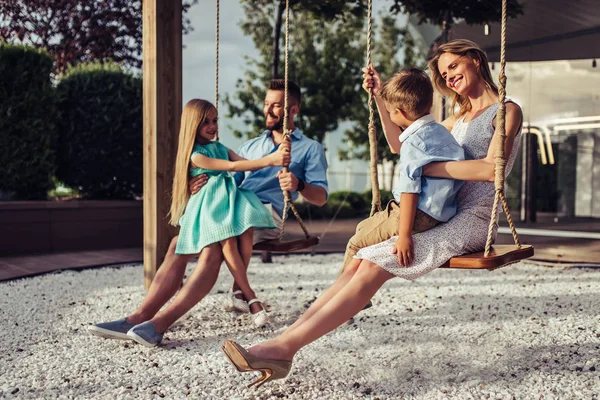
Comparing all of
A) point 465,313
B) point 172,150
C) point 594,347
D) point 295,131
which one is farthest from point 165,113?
point 594,347

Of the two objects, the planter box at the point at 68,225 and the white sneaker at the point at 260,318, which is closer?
the white sneaker at the point at 260,318

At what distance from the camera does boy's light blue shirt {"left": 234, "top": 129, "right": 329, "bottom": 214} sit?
11.8 ft

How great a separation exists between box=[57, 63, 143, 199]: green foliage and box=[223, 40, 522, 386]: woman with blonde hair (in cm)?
523

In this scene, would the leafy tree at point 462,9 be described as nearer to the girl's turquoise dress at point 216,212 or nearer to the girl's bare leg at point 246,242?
the girl's turquoise dress at point 216,212

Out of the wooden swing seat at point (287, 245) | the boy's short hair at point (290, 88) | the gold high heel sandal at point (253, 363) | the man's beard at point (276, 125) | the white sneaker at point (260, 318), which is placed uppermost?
the boy's short hair at point (290, 88)

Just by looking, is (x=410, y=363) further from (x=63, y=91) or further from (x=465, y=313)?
(x=63, y=91)

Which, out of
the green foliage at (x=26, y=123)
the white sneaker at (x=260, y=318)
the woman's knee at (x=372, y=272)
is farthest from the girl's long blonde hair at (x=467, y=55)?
the green foliage at (x=26, y=123)

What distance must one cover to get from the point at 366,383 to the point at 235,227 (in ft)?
3.52

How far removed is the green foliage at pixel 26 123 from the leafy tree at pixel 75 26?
5.48 meters

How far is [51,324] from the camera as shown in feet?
12.0

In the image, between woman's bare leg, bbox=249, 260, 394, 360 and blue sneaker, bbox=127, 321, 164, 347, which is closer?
woman's bare leg, bbox=249, 260, 394, 360

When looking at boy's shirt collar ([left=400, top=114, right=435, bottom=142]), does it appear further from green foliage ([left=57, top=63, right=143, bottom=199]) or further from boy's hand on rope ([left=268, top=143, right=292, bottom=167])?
green foliage ([left=57, top=63, right=143, bottom=199])

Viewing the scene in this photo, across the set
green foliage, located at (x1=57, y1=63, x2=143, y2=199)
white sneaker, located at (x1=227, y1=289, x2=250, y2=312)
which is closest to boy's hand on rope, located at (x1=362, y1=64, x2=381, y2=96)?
white sneaker, located at (x1=227, y1=289, x2=250, y2=312)

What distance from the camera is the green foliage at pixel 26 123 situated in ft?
21.7
